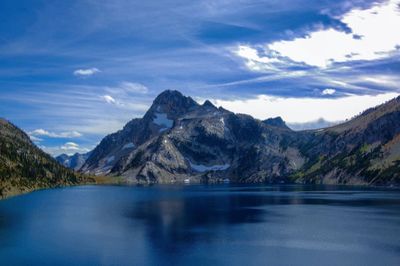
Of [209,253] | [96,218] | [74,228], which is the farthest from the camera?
[96,218]

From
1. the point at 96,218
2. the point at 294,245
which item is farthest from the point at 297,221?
the point at 96,218

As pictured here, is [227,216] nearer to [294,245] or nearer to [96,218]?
[96,218]

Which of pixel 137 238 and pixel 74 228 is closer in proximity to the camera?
pixel 137 238

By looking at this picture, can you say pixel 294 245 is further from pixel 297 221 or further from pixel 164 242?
pixel 297 221

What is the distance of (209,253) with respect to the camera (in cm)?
10450

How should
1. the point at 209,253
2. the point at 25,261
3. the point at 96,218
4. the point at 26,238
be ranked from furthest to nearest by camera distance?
the point at 96,218
the point at 26,238
the point at 209,253
the point at 25,261

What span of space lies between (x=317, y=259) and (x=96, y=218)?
10212cm

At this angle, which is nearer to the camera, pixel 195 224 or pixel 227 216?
pixel 195 224

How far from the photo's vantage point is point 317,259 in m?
97.9

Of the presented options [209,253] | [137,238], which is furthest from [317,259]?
[137,238]

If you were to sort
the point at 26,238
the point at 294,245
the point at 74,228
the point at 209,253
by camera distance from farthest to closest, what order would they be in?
the point at 74,228 < the point at 26,238 < the point at 294,245 < the point at 209,253

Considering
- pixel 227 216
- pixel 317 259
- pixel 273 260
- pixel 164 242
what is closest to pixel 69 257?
pixel 164 242

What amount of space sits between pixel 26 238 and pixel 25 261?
30868mm

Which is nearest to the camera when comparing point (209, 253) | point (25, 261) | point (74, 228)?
point (25, 261)
